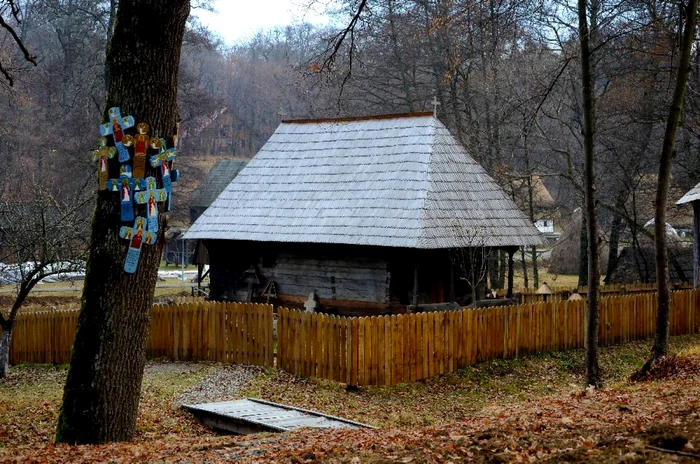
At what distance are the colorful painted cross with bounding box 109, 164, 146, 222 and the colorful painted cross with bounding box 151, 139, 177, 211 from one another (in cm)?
27

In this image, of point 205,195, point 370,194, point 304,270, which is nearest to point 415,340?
point 370,194

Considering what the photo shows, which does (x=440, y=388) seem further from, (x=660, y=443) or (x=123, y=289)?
(x=660, y=443)

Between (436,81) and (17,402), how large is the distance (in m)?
26.9

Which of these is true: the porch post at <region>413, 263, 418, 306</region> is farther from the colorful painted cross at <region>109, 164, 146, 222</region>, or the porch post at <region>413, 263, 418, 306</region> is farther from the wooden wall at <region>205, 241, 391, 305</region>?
the colorful painted cross at <region>109, 164, 146, 222</region>

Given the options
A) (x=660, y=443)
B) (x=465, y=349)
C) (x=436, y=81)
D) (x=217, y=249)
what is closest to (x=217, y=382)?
(x=465, y=349)

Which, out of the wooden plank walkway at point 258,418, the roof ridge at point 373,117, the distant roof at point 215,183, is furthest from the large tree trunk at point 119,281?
the distant roof at point 215,183

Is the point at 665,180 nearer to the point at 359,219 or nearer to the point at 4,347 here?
the point at 359,219

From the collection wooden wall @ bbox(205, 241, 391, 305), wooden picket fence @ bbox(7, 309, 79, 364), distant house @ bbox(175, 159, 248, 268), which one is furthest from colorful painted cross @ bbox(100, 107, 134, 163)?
distant house @ bbox(175, 159, 248, 268)

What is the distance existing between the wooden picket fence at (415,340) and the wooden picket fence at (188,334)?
38.0 inches

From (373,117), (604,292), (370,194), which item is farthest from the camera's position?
(604,292)

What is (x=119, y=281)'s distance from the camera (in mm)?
8641

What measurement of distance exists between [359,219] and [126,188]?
12.5 metres

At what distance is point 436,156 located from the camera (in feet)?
72.1

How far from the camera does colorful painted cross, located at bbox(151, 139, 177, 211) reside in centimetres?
887
